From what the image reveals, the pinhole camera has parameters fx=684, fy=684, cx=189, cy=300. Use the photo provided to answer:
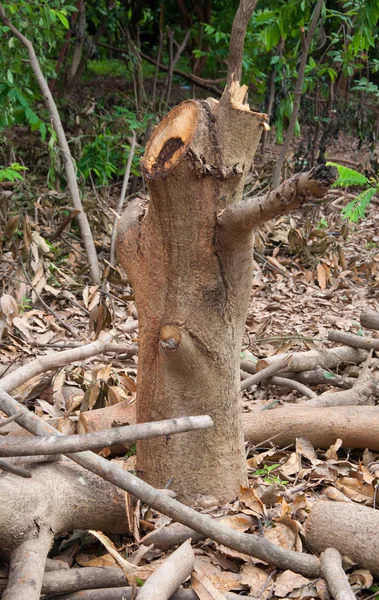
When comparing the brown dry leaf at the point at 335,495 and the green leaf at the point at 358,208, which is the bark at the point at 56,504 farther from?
the green leaf at the point at 358,208

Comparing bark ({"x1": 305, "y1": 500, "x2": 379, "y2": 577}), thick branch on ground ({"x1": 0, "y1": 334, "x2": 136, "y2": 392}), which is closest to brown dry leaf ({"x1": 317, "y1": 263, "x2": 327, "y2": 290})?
thick branch on ground ({"x1": 0, "y1": 334, "x2": 136, "y2": 392})

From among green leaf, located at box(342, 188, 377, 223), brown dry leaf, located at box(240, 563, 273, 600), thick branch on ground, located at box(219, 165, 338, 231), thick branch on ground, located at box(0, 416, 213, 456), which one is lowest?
brown dry leaf, located at box(240, 563, 273, 600)

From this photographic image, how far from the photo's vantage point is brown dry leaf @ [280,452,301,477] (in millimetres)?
3168

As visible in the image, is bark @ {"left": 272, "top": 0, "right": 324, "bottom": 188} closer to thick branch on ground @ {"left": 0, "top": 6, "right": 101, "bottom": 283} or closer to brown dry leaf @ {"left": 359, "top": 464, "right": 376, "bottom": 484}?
thick branch on ground @ {"left": 0, "top": 6, "right": 101, "bottom": 283}

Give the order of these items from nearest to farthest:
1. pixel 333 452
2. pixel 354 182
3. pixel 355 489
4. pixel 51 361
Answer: pixel 355 489 → pixel 333 452 → pixel 51 361 → pixel 354 182

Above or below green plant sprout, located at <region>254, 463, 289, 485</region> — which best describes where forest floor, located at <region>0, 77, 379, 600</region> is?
above

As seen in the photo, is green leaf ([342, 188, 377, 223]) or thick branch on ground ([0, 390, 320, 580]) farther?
green leaf ([342, 188, 377, 223])

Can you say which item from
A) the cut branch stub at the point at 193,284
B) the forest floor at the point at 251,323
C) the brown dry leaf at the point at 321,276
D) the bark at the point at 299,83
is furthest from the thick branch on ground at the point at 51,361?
the bark at the point at 299,83

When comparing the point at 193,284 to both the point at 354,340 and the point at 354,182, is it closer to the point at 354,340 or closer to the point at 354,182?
the point at 354,340

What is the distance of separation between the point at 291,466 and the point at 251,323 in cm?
236

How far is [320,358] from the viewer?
4.32 metres

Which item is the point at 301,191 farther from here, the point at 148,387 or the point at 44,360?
the point at 44,360

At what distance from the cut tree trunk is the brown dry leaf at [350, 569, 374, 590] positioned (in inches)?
24.6

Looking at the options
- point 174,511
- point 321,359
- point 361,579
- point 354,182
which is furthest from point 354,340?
point 174,511
